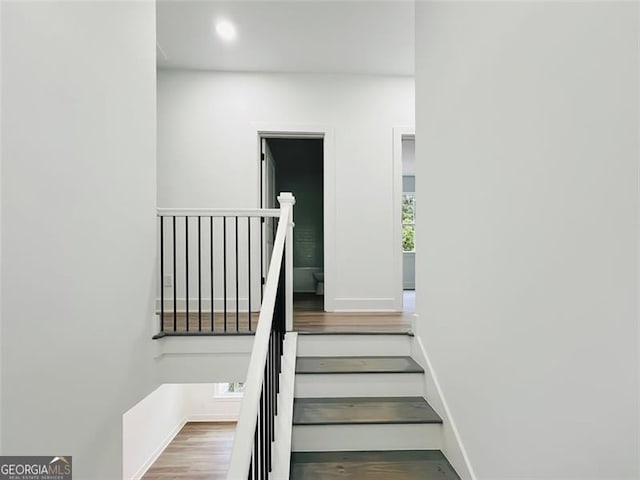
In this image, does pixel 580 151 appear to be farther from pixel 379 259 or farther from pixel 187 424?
pixel 187 424

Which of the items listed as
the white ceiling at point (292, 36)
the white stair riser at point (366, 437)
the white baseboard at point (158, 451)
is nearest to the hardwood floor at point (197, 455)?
the white baseboard at point (158, 451)

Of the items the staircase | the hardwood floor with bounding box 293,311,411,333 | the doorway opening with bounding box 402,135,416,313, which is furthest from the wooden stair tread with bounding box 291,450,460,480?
the doorway opening with bounding box 402,135,416,313

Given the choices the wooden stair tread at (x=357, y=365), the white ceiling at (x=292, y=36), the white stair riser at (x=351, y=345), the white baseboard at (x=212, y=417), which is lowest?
the white baseboard at (x=212, y=417)

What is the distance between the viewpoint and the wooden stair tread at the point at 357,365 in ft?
7.26

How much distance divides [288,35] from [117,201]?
2292 mm

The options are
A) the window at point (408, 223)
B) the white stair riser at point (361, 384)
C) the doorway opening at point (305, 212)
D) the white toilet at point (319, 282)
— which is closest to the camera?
the white stair riser at point (361, 384)

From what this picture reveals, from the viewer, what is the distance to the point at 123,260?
6.98 feet

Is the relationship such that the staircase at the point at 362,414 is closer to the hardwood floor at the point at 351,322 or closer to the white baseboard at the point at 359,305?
the hardwood floor at the point at 351,322

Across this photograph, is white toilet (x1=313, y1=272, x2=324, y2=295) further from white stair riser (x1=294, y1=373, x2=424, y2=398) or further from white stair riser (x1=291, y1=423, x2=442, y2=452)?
white stair riser (x1=291, y1=423, x2=442, y2=452)

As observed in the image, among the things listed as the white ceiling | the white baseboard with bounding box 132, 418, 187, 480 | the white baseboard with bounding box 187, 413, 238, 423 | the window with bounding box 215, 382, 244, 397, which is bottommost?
the white baseboard with bounding box 187, 413, 238, 423

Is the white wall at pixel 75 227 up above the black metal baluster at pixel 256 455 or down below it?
above

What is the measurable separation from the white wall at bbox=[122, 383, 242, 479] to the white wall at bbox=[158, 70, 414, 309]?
7.51ft

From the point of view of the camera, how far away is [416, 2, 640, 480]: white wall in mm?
854

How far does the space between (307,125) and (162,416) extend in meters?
4.58
